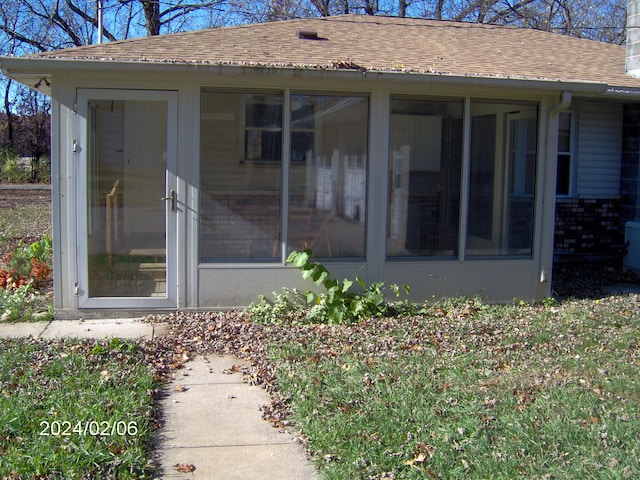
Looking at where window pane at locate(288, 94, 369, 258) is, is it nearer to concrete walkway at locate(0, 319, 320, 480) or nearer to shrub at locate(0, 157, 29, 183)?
concrete walkway at locate(0, 319, 320, 480)

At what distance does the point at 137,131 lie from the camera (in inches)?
301

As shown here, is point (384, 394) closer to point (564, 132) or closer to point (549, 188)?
point (549, 188)

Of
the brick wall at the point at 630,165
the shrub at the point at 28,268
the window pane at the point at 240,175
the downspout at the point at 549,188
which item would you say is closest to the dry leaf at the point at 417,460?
the window pane at the point at 240,175

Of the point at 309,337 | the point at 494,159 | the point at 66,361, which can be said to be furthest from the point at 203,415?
the point at 494,159

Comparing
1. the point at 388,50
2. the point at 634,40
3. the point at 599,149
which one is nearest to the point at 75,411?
the point at 634,40

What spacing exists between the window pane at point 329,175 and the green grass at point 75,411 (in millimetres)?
2645

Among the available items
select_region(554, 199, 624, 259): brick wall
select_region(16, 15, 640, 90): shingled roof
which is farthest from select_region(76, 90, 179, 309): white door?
select_region(554, 199, 624, 259): brick wall

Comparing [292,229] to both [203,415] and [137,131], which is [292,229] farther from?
[203,415]

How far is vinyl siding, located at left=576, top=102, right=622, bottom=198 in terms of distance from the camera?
11.8 m

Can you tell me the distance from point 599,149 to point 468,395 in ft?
26.7

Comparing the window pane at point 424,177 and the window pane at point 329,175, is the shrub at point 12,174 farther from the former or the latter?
the window pane at point 424,177

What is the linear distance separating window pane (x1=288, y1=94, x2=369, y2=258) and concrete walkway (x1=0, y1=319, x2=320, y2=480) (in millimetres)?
2245

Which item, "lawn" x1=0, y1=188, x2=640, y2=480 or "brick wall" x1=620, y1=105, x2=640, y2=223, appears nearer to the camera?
"lawn" x1=0, y1=188, x2=640, y2=480
